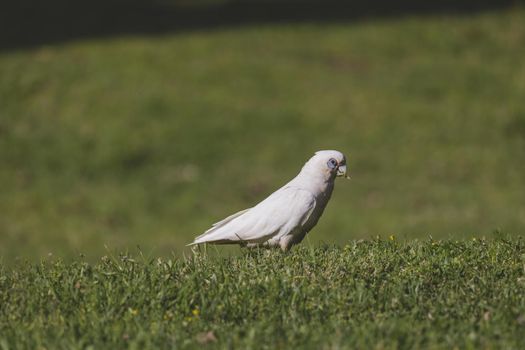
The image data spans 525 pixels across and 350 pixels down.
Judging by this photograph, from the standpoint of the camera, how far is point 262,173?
16.5m

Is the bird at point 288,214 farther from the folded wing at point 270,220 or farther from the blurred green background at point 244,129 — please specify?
the blurred green background at point 244,129

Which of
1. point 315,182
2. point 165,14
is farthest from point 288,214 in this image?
point 165,14

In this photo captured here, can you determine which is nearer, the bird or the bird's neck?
the bird

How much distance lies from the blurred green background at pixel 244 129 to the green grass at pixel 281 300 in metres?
6.97

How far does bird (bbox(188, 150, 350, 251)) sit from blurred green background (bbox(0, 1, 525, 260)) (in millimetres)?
6810

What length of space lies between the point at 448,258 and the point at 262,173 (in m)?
9.98

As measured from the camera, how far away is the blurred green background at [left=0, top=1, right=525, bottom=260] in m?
15.2

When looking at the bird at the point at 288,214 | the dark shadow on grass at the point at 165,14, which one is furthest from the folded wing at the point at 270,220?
the dark shadow on grass at the point at 165,14

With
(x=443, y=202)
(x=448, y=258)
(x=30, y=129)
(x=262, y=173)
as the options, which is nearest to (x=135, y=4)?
(x=30, y=129)

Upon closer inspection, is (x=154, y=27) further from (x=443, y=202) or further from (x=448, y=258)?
(x=448, y=258)

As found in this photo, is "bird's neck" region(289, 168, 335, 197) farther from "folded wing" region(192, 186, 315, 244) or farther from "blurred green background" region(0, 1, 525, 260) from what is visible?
"blurred green background" region(0, 1, 525, 260)

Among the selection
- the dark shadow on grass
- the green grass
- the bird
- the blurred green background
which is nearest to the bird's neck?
the bird

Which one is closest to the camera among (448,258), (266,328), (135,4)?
(266,328)

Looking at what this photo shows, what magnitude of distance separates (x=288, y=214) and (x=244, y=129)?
36.0ft
